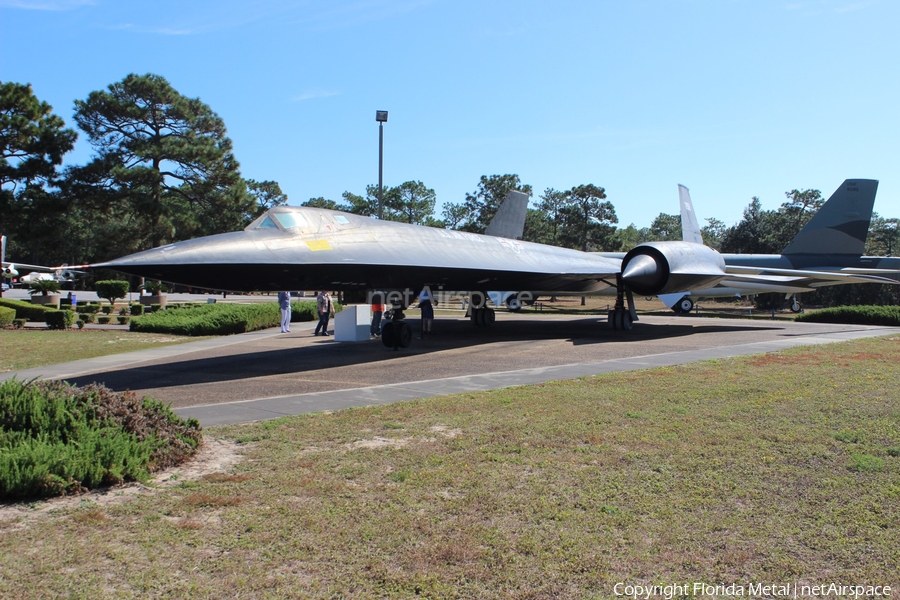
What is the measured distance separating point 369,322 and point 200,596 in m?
15.2

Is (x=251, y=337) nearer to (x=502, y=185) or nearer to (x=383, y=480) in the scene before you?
(x=383, y=480)

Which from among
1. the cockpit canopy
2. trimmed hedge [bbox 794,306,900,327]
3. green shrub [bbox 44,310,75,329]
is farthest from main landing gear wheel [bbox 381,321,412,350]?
trimmed hedge [bbox 794,306,900,327]

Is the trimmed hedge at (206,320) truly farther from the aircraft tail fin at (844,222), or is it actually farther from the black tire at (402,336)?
the aircraft tail fin at (844,222)

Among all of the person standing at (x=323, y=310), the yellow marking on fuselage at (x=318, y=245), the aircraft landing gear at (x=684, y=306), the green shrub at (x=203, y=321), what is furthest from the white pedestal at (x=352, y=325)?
the aircraft landing gear at (x=684, y=306)

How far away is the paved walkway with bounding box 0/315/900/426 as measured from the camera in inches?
361

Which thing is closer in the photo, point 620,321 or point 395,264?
point 395,264

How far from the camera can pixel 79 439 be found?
206 inches

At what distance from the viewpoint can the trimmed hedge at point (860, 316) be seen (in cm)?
2338

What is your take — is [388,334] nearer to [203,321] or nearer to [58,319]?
[203,321]

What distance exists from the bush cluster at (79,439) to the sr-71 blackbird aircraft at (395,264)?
4168 mm

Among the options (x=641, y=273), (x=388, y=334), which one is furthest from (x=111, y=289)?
(x=641, y=273)

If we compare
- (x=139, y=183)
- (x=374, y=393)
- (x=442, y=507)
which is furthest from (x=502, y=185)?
(x=442, y=507)

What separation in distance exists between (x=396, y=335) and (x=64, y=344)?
28.5ft

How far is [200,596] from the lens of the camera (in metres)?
3.27
